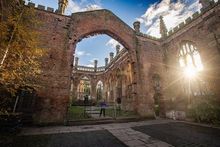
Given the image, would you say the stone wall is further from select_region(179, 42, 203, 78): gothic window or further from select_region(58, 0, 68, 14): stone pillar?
select_region(58, 0, 68, 14): stone pillar

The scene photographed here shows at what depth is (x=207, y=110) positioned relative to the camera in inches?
342

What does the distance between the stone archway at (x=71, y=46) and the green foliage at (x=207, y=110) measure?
188 inches

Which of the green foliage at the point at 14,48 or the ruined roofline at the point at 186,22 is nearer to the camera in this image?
the green foliage at the point at 14,48

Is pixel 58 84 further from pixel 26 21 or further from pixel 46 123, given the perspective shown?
pixel 26 21

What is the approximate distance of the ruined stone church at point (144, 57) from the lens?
8812mm

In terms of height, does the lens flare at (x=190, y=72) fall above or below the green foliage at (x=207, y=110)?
above

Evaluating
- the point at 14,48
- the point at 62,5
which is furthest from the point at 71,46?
the point at 62,5

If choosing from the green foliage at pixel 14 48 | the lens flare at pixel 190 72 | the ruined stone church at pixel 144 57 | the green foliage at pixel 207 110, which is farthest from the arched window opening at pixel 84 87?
the green foliage at pixel 207 110

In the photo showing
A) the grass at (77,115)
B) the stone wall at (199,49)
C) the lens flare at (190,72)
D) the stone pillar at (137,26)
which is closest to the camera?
the grass at (77,115)

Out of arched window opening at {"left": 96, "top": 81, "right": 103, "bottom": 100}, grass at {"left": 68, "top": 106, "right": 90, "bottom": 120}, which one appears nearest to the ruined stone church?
grass at {"left": 68, "top": 106, "right": 90, "bottom": 120}

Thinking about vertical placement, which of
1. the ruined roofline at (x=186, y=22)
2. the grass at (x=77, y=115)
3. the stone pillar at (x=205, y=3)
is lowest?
the grass at (x=77, y=115)

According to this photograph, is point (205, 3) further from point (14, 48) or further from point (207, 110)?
point (14, 48)

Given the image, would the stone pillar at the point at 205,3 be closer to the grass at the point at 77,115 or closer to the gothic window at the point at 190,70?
the gothic window at the point at 190,70

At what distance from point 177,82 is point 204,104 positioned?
4.31 metres
